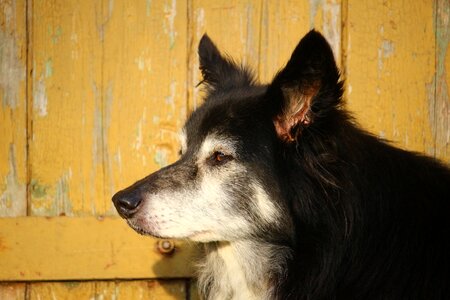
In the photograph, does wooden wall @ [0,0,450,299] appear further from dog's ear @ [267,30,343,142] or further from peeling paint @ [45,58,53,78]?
dog's ear @ [267,30,343,142]

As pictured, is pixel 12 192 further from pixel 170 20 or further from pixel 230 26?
pixel 230 26

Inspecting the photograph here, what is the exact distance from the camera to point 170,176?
3020 millimetres

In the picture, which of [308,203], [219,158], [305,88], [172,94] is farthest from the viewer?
[172,94]

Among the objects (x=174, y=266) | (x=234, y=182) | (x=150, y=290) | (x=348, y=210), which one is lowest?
(x=150, y=290)

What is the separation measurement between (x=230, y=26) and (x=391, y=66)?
3.14 ft

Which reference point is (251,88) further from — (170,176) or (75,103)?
(75,103)

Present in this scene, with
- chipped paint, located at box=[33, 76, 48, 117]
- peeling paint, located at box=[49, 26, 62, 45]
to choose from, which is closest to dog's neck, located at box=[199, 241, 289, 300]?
chipped paint, located at box=[33, 76, 48, 117]

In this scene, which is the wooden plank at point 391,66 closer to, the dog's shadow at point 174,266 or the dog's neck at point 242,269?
the dog's neck at point 242,269

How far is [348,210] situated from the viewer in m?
2.86

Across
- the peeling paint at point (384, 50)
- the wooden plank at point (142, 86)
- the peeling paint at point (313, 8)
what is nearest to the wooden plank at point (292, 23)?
the peeling paint at point (313, 8)

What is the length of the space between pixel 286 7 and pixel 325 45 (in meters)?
1.27

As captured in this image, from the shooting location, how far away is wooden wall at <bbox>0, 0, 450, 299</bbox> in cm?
367

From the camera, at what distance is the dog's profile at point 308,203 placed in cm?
281

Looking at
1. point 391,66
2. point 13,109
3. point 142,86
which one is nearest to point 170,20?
point 142,86
